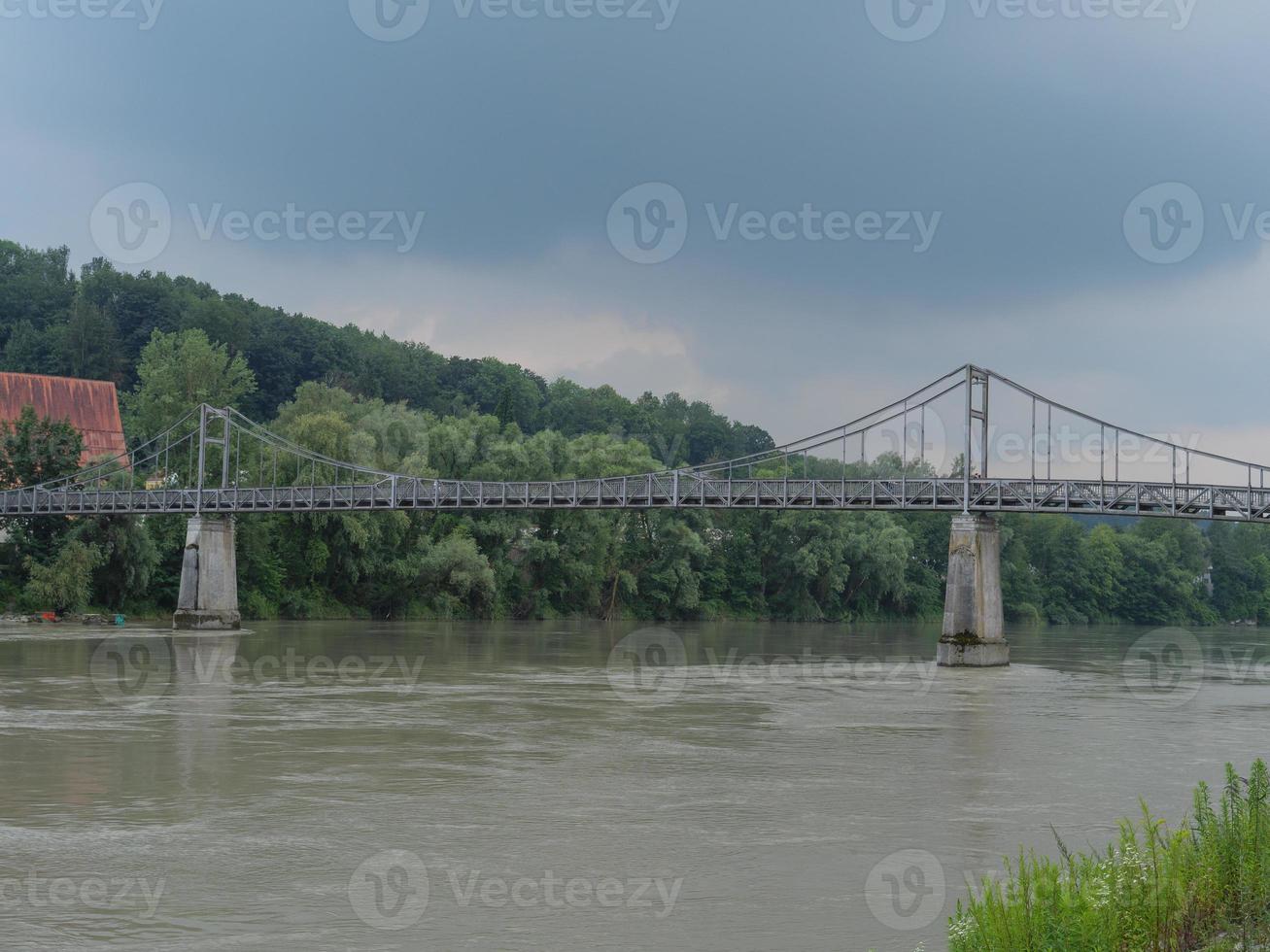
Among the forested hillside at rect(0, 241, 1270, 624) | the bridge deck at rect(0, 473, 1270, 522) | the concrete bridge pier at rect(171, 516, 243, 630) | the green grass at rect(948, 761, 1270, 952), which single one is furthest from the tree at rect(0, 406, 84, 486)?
the green grass at rect(948, 761, 1270, 952)

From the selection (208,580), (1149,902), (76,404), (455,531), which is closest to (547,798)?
(1149,902)

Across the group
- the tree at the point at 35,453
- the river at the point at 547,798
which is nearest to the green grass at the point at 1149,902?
the river at the point at 547,798

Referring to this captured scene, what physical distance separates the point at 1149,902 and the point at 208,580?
2900 inches

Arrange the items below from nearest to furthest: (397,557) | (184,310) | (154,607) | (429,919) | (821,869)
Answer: (429,919) → (821,869) → (154,607) → (397,557) → (184,310)

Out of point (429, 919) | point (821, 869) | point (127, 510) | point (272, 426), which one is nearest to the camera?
point (429, 919)

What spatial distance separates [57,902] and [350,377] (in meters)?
140

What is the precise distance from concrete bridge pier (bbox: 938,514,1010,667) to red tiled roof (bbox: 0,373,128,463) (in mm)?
65033

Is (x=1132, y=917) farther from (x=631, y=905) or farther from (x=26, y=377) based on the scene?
(x=26, y=377)

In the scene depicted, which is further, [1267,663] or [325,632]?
[325,632]

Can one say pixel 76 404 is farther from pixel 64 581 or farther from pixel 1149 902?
pixel 1149 902

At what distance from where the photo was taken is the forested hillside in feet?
→ 290

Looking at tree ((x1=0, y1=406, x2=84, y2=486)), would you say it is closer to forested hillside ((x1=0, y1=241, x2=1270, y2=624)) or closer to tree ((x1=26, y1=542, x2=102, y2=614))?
forested hillside ((x1=0, y1=241, x2=1270, y2=624))

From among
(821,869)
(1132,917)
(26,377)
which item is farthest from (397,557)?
(1132,917)

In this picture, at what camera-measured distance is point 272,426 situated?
324ft
